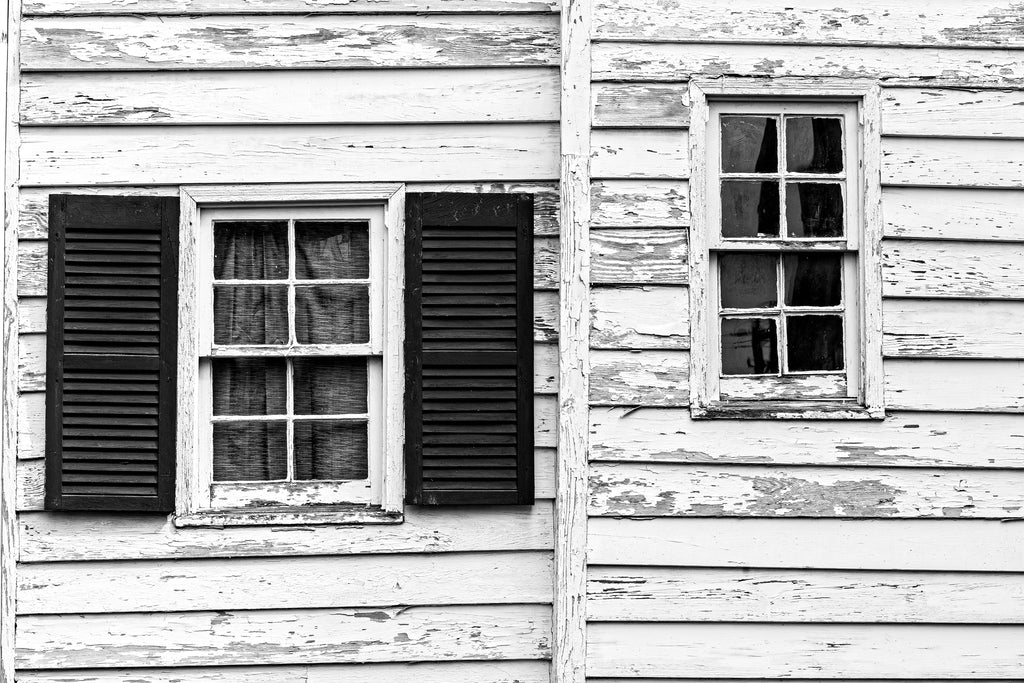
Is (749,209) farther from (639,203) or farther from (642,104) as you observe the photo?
(642,104)

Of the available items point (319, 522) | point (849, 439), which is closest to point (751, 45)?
point (849, 439)

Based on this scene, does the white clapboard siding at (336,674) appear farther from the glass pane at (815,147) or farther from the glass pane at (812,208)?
the glass pane at (815,147)

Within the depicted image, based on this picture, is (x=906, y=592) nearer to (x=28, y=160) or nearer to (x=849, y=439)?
(x=849, y=439)

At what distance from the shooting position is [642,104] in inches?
167

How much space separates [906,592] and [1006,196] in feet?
5.71

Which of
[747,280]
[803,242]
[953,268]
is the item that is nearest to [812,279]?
[803,242]

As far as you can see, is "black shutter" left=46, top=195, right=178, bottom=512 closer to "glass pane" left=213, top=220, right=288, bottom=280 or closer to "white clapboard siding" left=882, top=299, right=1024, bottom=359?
"glass pane" left=213, top=220, right=288, bottom=280

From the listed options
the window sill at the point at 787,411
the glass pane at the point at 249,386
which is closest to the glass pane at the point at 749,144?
the window sill at the point at 787,411

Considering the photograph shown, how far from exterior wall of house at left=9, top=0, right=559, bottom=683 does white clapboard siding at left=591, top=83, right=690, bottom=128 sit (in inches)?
8.9

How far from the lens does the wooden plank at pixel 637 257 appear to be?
4.20 metres

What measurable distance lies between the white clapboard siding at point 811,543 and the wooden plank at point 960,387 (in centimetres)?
49

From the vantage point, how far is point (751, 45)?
169 inches

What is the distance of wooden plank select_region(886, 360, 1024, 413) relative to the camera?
416 cm

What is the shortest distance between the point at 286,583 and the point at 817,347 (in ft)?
8.18
